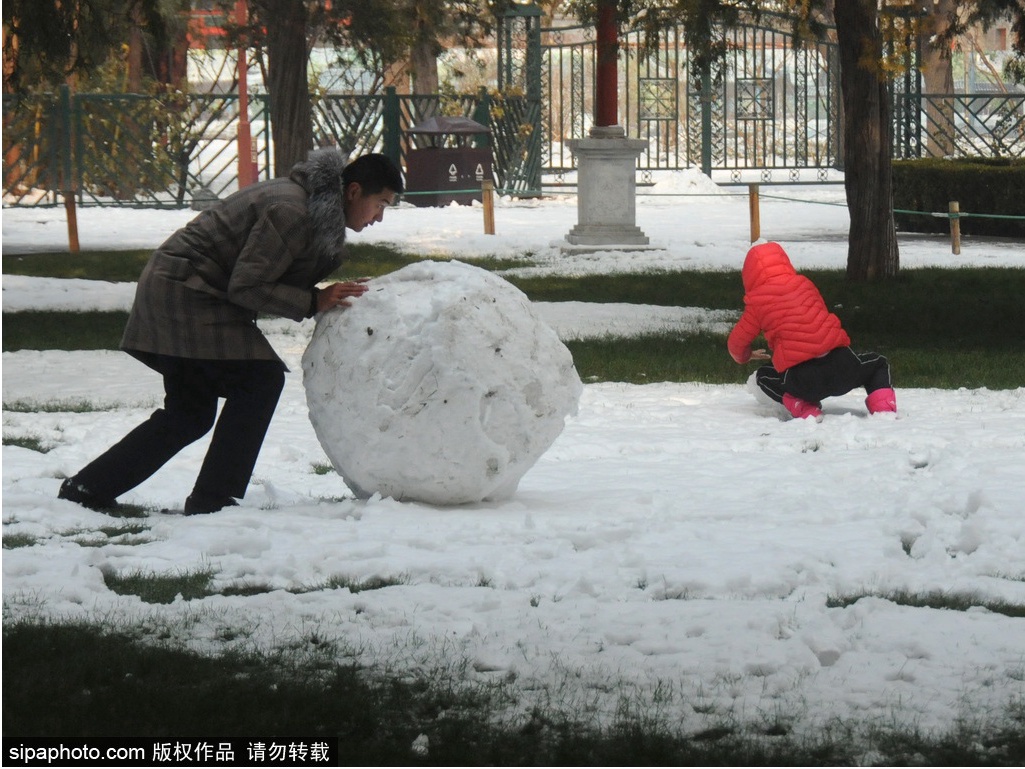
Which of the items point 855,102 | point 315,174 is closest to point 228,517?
point 315,174

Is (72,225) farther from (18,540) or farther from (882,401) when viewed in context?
(18,540)

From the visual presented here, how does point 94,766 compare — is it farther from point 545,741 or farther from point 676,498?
point 676,498

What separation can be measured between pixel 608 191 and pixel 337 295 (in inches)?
584

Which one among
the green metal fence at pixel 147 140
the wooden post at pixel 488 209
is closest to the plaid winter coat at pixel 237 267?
the wooden post at pixel 488 209

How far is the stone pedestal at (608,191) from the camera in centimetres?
2094

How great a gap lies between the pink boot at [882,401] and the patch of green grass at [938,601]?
3.90 meters

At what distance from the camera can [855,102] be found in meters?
15.4

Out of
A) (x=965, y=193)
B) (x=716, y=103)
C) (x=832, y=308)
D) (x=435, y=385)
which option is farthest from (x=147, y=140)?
(x=435, y=385)

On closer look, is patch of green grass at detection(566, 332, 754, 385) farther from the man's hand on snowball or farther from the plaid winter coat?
the plaid winter coat

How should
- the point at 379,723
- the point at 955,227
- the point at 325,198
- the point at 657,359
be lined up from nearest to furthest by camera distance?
the point at 379,723 → the point at 325,198 → the point at 657,359 → the point at 955,227

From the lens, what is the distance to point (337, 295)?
21.0ft

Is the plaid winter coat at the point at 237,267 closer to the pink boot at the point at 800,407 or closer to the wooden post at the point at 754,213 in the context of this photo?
the pink boot at the point at 800,407

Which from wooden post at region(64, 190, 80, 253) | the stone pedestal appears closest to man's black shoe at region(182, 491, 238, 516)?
the stone pedestal

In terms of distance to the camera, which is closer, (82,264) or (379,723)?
(379,723)
